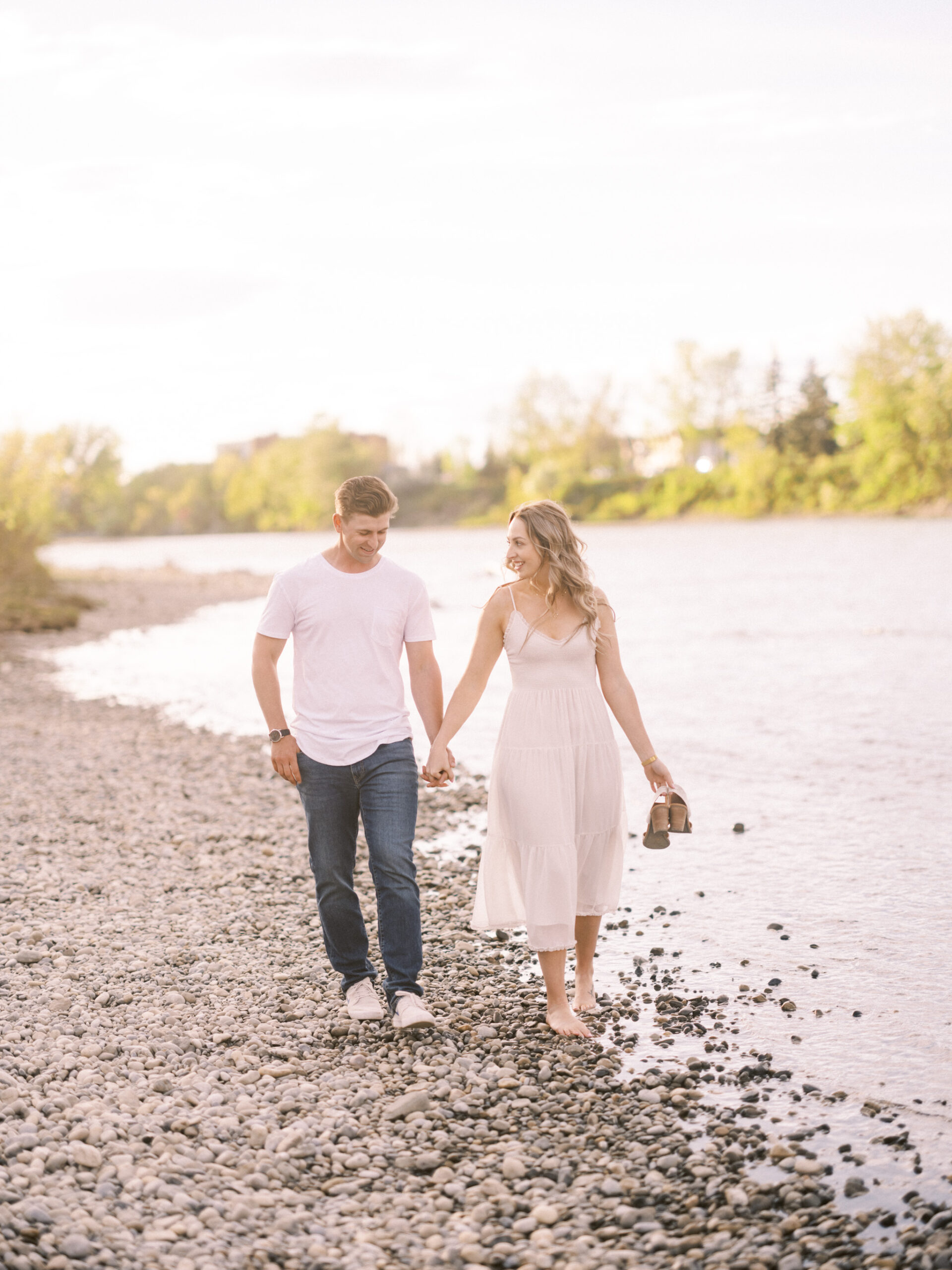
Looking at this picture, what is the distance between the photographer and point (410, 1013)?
5371 mm

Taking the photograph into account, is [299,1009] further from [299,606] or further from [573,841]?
[299,606]

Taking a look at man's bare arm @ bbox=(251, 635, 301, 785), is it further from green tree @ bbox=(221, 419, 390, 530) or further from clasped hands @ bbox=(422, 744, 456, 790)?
green tree @ bbox=(221, 419, 390, 530)

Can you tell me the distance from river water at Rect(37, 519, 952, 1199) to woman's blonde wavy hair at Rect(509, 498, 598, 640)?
7.72 ft

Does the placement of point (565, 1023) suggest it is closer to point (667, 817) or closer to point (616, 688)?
point (667, 817)

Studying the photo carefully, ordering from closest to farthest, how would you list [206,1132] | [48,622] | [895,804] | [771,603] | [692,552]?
[206,1132] < [895,804] < [48,622] < [771,603] < [692,552]

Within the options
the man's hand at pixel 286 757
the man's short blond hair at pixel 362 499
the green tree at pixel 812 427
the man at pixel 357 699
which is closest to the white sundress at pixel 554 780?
the man at pixel 357 699

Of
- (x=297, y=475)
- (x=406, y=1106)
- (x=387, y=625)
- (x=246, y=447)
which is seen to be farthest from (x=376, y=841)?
(x=246, y=447)

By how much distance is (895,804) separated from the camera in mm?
11445

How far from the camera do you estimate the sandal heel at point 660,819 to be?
542 cm

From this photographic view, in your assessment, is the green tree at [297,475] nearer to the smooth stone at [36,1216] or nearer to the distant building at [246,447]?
the distant building at [246,447]

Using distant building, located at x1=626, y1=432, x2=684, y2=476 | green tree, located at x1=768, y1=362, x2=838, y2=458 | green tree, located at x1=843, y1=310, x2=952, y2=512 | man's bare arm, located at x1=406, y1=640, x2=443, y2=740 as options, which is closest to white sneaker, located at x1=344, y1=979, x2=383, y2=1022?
man's bare arm, located at x1=406, y1=640, x2=443, y2=740

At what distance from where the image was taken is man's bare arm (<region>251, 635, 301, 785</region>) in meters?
5.14

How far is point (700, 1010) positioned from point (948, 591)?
36.1m

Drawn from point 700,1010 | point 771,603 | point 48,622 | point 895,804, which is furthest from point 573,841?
point 771,603
